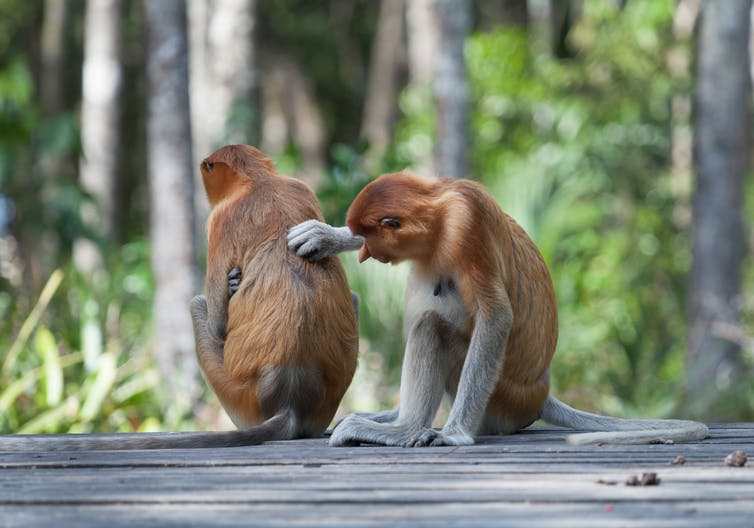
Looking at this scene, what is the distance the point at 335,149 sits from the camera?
681 cm

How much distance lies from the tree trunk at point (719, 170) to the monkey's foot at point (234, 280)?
4.80 metres

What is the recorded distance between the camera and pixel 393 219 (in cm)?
322

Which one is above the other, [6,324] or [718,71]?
[718,71]

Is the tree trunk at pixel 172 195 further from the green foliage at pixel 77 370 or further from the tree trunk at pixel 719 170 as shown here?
the tree trunk at pixel 719 170

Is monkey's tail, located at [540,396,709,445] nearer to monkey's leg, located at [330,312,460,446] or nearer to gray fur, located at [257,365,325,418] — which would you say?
monkey's leg, located at [330,312,460,446]

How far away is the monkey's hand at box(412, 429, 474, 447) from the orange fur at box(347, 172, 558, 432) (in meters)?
0.26

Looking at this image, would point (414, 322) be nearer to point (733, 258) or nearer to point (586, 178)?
Answer: point (733, 258)

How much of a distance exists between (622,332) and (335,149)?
244cm

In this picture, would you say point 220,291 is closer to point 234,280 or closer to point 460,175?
point 234,280

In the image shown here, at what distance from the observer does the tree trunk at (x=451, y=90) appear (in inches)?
295

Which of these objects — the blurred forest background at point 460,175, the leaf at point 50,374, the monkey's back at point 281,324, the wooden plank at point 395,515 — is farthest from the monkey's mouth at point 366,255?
the leaf at point 50,374

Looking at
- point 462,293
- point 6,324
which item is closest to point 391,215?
point 462,293

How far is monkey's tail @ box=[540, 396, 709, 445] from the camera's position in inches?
125

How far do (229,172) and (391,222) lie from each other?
77 centimetres
